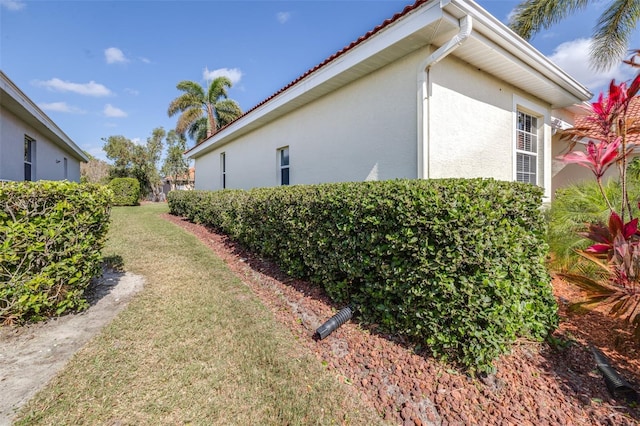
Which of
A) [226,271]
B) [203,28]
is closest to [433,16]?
[226,271]

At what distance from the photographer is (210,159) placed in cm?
1310

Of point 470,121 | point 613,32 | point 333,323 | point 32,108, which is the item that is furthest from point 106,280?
point 613,32

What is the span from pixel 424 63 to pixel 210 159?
11327 mm

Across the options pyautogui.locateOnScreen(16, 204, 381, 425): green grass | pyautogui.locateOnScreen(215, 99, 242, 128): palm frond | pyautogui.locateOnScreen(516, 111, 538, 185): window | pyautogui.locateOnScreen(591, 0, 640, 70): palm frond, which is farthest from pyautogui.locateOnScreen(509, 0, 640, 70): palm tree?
pyautogui.locateOnScreen(215, 99, 242, 128): palm frond

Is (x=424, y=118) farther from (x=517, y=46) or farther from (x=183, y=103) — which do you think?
(x=183, y=103)

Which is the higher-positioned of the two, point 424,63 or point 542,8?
point 542,8

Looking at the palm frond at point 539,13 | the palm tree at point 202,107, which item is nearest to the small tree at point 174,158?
the palm tree at point 202,107

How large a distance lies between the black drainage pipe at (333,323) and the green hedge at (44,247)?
2816mm

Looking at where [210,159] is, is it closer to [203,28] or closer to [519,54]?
[203,28]

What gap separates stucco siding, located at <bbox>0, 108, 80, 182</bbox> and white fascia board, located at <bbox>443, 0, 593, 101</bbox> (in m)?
11.1

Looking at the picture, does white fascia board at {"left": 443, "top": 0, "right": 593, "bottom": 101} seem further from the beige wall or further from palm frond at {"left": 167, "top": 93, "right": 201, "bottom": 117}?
palm frond at {"left": 167, "top": 93, "right": 201, "bottom": 117}

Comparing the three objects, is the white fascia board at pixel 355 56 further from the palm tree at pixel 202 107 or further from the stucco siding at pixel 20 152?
the palm tree at pixel 202 107

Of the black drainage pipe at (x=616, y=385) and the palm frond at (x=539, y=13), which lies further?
the palm frond at (x=539, y=13)

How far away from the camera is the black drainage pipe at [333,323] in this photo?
2.99 m
